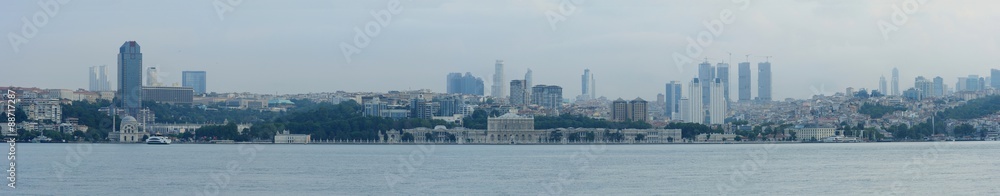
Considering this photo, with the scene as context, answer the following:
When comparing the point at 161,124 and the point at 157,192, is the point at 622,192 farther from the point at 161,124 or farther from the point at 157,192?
the point at 161,124

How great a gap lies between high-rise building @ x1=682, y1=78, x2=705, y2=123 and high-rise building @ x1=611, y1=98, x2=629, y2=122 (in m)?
16.0

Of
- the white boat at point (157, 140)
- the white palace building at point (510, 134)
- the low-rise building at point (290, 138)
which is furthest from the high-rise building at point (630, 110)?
the white boat at point (157, 140)

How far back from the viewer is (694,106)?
114m

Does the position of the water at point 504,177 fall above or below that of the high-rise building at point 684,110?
below

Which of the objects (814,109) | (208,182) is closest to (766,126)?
(814,109)

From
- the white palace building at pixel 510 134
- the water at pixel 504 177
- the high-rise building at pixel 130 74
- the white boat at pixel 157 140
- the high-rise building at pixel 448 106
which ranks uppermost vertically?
the high-rise building at pixel 130 74

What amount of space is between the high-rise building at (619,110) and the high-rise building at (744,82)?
38.5 m

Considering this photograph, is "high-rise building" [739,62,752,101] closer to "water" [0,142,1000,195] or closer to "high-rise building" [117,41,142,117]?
A: "high-rise building" [117,41,142,117]

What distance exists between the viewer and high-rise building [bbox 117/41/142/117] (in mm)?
93938

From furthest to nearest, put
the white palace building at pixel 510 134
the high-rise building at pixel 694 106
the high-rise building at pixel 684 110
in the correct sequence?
the high-rise building at pixel 684 110
the high-rise building at pixel 694 106
the white palace building at pixel 510 134

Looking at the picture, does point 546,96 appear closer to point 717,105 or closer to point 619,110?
point 717,105

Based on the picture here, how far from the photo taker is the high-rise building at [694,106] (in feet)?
369

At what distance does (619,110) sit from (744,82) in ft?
135

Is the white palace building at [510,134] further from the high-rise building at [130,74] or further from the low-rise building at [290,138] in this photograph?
the high-rise building at [130,74]
